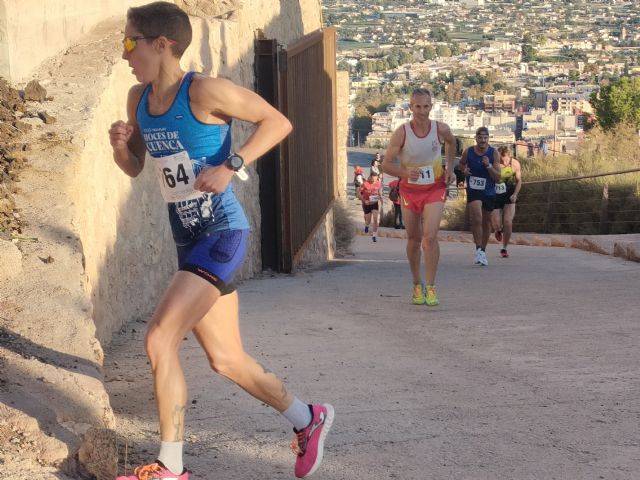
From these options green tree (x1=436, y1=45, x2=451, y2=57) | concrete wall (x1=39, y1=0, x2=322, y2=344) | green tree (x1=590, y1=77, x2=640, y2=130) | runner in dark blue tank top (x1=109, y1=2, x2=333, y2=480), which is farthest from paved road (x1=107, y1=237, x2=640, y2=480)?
green tree (x1=436, y1=45, x2=451, y2=57)

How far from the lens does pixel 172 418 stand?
13.1 feet

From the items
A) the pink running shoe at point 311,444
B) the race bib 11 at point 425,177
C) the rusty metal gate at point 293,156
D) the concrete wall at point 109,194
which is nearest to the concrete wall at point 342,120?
the rusty metal gate at point 293,156

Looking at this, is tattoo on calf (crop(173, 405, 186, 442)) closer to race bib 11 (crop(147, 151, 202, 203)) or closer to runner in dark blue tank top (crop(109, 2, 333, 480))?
runner in dark blue tank top (crop(109, 2, 333, 480))

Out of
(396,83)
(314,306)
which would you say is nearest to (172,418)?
(314,306)

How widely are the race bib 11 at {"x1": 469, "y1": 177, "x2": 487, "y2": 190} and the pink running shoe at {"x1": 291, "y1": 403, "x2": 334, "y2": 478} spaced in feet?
29.8

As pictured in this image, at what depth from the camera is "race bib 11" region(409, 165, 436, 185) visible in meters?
9.08

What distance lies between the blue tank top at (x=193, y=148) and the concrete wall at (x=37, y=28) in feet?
9.55

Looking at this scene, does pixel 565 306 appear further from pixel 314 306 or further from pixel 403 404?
pixel 403 404

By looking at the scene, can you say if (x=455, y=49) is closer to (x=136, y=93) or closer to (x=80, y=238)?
(x=80, y=238)

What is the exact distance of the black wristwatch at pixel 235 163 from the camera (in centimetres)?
409

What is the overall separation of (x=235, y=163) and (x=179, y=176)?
0.27 meters

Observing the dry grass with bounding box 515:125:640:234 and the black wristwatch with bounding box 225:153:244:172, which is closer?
the black wristwatch with bounding box 225:153:244:172

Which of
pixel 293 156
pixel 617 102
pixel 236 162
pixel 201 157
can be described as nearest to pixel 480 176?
pixel 293 156

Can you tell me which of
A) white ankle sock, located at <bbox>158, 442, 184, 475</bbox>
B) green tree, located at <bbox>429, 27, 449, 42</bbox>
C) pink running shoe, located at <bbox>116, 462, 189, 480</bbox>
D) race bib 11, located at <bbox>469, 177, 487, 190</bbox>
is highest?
green tree, located at <bbox>429, 27, 449, 42</bbox>
